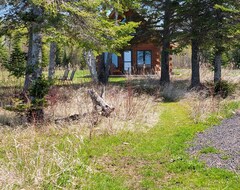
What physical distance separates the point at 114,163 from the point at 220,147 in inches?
80.5

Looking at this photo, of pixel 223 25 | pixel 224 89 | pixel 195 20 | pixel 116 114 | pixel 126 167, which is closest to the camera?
pixel 126 167

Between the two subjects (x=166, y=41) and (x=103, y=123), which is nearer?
(x=103, y=123)

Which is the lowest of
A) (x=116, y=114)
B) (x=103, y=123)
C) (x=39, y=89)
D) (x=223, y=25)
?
(x=103, y=123)

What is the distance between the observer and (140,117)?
27.1 feet

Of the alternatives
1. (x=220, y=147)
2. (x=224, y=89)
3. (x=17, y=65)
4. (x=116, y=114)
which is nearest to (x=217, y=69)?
(x=224, y=89)

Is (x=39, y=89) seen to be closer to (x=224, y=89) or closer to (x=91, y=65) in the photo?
(x=91, y=65)

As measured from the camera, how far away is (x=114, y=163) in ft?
16.9

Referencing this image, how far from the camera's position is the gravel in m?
4.89

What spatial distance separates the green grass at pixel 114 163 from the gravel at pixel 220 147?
175 mm

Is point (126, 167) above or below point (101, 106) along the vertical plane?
below

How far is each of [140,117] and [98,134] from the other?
1862 mm

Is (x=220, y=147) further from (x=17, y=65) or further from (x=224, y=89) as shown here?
(x=224, y=89)

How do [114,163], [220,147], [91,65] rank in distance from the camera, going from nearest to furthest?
[114,163]
[220,147]
[91,65]

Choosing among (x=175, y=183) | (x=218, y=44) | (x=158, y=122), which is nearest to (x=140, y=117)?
(x=158, y=122)
